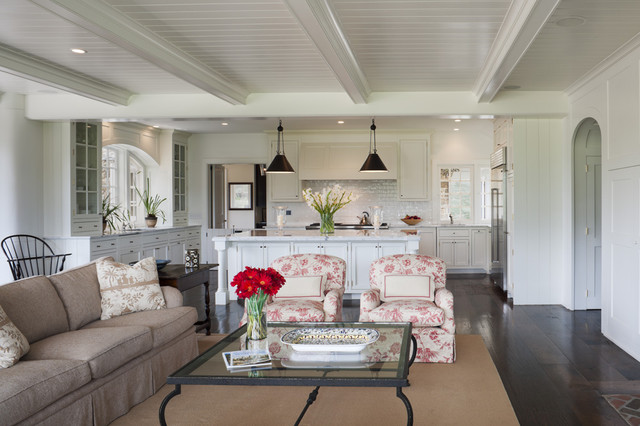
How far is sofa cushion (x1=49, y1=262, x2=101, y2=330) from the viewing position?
3451mm

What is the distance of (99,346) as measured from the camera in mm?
2891

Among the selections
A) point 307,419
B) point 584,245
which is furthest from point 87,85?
point 584,245

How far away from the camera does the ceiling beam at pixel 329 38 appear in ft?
10.2

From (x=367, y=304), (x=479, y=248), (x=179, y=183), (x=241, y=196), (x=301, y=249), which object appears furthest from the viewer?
(x=241, y=196)

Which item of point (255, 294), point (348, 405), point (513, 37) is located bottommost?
point (348, 405)

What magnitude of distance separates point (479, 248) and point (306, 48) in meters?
6.00

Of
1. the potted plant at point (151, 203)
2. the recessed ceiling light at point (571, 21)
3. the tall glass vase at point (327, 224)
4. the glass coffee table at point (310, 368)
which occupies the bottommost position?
the glass coffee table at point (310, 368)

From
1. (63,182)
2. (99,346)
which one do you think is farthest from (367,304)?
(63,182)

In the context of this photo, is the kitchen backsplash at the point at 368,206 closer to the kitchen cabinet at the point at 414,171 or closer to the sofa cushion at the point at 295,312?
the kitchen cabinet at the point at 414,171

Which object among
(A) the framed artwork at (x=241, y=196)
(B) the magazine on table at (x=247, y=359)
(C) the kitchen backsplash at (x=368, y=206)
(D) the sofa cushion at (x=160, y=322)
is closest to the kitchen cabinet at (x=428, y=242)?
(C) the kitchen backsplash at (x=368, y=206)

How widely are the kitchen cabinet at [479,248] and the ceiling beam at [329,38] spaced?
4790mm

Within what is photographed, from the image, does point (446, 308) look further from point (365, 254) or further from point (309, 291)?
point (365, 254)

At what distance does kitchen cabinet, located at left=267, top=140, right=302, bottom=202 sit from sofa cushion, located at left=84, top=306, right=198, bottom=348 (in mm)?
5673

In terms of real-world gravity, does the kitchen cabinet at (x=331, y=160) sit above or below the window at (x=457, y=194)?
above
